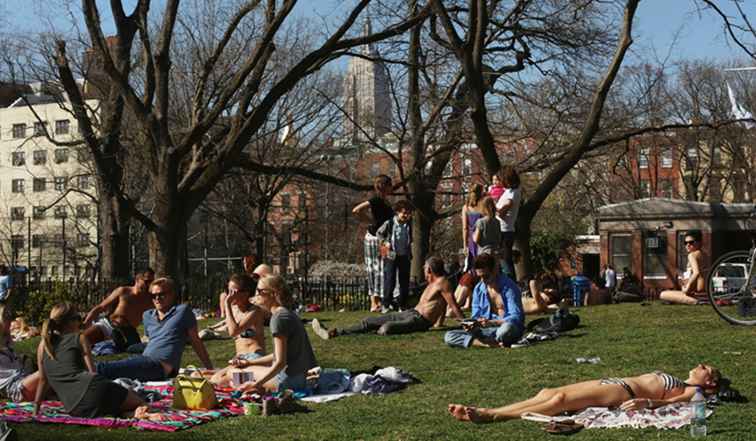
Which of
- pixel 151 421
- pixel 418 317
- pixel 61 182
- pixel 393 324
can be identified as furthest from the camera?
pixel 61 182

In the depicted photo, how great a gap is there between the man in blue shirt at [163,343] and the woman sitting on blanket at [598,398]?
4175mm

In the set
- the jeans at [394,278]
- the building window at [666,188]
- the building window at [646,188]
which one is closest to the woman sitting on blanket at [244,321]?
the jeans at [394,278]

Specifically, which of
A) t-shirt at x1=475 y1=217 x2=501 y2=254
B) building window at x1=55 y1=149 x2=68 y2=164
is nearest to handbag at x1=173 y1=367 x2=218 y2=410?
t-shirt at x1=475 y1=217 x2=501 y2=254

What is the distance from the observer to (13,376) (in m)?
11.0

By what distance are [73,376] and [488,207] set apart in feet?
23.9

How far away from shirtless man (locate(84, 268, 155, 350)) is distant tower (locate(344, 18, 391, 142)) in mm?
11794

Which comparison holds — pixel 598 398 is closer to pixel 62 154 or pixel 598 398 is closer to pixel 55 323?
pixel 55 323

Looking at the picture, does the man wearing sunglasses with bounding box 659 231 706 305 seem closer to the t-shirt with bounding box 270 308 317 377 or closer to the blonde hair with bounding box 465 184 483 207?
the blonde hair with bounding box 465 184 483 207

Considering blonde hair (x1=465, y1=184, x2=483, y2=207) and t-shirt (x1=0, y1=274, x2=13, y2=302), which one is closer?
blonde hair (x1=465, y1=184, x2=483, y2=207)

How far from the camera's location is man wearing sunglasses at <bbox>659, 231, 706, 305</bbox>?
616 inches

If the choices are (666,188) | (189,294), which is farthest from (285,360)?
(666,188)

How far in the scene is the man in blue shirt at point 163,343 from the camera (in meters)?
11.0

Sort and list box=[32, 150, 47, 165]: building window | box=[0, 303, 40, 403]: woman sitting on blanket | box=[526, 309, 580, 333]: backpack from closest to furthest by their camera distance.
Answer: box=[0, 303, 40, 403]: woman sitting on blanket
box=[526, 309, 580, 333]: backpack
box=[32, 150, 47, 165]: building window

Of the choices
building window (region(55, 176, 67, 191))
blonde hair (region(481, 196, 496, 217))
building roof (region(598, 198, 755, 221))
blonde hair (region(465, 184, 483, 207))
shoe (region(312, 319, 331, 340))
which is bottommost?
shoe (region(312, 319, 331, 340))
